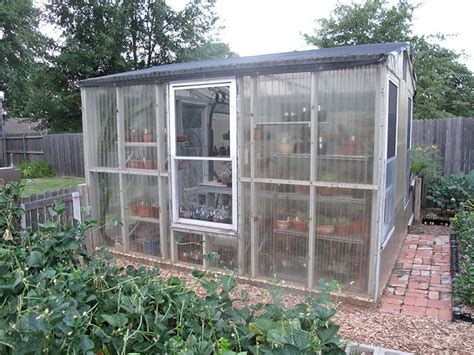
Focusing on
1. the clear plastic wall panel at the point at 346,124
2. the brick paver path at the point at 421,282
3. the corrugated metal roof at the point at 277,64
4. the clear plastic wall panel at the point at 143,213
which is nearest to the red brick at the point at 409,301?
the brick paver path at the point at 421,282

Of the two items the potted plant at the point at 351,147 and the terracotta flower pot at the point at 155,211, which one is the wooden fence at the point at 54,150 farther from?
the potted plant at the point at 351,147

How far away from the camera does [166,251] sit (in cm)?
460

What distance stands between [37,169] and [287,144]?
11.8 metres

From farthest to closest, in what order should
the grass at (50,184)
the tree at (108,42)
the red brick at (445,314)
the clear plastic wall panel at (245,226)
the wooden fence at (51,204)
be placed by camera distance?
1. the tree at (108,42)
2. the grass at (50,184)
3. the wooden fence at (51,204)
4. the clear plastic wall panel at (245,226)
5. the red brick at (445,314)

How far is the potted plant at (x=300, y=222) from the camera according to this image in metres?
3.75

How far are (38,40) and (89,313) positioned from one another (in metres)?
14.6

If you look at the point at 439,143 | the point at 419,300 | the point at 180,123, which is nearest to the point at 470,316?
the point at 419,300

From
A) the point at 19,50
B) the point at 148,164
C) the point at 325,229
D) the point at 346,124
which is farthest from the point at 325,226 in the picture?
the point at 19,50

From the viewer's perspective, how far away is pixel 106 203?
499 centimetres

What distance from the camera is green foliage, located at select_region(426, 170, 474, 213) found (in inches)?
268

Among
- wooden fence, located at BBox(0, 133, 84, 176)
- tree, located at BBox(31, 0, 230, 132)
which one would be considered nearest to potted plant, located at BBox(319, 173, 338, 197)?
wooden fence, located at BBox(0, 133, 84, 176)

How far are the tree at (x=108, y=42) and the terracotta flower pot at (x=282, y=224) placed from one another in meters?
11.9

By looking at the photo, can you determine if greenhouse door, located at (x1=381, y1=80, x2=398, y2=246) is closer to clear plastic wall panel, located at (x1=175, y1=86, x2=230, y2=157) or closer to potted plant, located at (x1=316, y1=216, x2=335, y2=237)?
potted plant, located at (x1=316, y1=216, x2=335, y2=237)

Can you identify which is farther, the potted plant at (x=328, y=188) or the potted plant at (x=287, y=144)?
the potted plant at (x=287, y=144)
